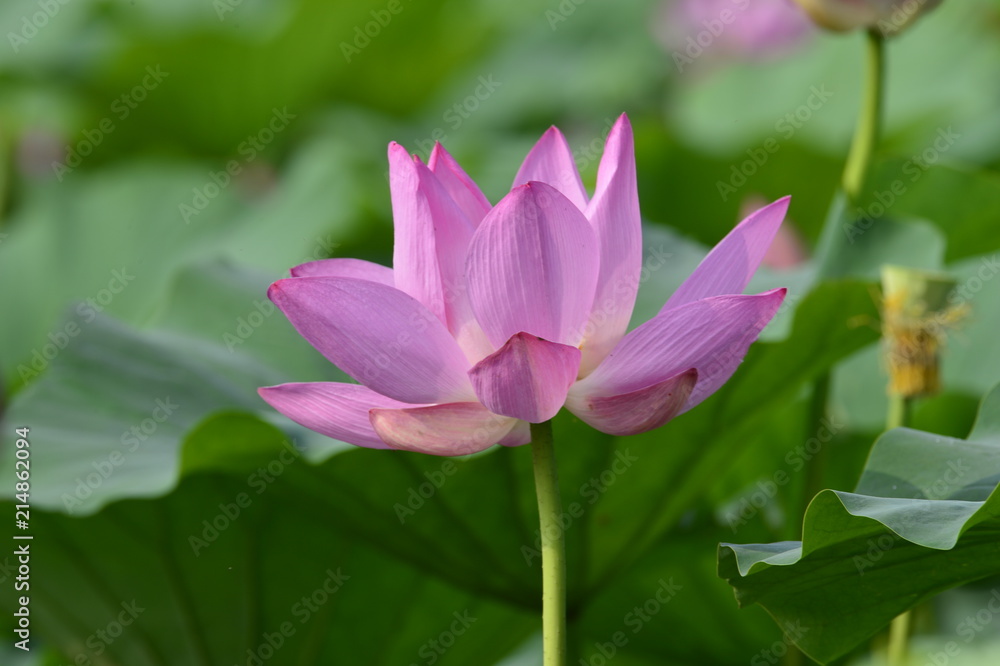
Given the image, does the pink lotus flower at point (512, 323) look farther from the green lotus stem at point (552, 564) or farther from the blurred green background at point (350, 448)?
the blurred green background at point (350, 448)

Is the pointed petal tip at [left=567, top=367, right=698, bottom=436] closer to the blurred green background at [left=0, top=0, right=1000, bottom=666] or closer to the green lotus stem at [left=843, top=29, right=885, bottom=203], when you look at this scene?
the blurred green background at [left=0, top=0, right=1000, bottom=666]

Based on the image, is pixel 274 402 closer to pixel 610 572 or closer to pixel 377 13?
pixel 610 572

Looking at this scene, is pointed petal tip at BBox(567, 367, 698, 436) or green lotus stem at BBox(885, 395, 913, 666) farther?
green lotus stem at BBox(885, 395, 913, 666)

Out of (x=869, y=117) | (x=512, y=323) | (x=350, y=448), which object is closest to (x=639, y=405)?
(x=512, y=323)

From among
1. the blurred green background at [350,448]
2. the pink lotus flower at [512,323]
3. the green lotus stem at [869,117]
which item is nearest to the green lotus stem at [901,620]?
the blurred green background at [350,448]

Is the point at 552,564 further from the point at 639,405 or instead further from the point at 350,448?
the point at 350,448

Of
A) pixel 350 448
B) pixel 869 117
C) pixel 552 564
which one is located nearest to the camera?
pixel 552 564

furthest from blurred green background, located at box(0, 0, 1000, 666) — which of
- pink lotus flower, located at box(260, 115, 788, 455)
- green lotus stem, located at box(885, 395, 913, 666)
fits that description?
pink lotus flower, located at box(260, 115, 788, 455)
